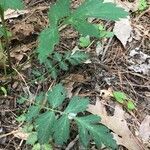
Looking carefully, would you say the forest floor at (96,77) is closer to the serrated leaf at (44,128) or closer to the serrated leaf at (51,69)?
the serrated leaf at (51,69)

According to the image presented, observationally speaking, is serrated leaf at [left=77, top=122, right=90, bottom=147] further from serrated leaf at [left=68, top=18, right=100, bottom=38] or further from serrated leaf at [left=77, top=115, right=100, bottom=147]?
serrated leaf at [left=68, top=18, right=100, bottom=38]

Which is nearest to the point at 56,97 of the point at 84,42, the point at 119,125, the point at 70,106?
the point at 70,106

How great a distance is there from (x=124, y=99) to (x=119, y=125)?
19cm

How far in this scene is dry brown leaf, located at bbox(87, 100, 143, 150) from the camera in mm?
1973

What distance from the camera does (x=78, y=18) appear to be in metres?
1.82

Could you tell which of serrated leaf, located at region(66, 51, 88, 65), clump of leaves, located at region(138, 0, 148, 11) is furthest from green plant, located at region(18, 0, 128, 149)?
clump of leaves, located at region(138, 0, 148, 11)

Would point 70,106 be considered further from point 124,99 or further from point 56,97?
point 124,99

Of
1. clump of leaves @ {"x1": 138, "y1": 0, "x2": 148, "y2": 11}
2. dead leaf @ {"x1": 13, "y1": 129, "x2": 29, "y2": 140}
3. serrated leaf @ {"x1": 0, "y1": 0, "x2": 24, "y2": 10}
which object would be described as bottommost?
dead leaf @ {"x1": 13, "y1": 129, "x2": 29, "y2": 140}

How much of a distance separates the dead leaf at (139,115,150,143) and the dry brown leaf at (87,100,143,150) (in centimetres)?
5

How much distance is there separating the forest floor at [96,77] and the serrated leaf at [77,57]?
91mm

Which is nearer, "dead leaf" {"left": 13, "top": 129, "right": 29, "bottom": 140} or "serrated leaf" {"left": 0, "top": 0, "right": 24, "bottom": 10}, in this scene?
"serrated leaf" {"left": 0, "top": 0, "right": 24, "bottom": 10}

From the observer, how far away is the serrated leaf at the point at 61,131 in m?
1.75

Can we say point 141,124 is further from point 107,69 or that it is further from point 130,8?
point 130,8

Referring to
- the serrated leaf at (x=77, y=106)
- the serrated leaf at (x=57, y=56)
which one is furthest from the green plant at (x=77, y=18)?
the serrated leaf at (x=57, y=56)
